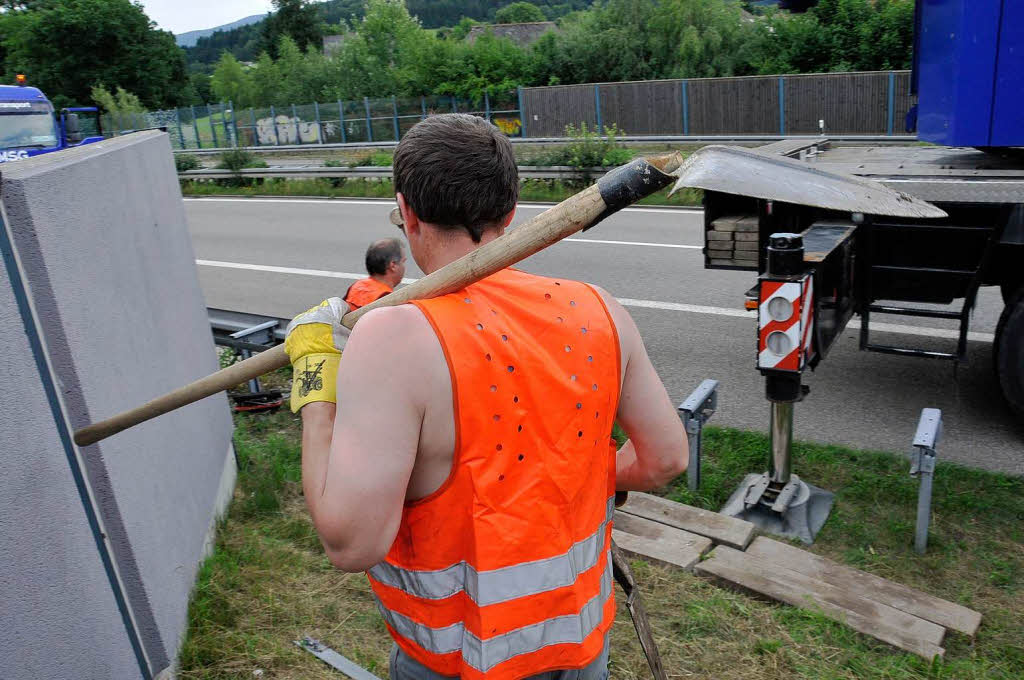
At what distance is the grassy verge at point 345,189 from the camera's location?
49.4 feet

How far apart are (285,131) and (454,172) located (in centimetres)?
3686

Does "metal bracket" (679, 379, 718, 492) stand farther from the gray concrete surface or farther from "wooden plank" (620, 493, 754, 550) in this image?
the gray concrete surface

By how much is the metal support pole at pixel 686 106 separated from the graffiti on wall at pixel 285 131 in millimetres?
15890

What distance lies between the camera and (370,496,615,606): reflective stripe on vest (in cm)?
167

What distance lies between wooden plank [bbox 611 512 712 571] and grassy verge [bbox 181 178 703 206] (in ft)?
32.5

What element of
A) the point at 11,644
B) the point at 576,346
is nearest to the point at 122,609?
the point at 11,644

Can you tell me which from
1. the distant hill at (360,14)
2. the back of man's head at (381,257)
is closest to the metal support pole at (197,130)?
the back of man's head at (381,257)

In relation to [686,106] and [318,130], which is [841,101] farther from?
[318,130]

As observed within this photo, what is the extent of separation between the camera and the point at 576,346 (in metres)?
1.71

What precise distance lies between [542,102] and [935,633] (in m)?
31.3

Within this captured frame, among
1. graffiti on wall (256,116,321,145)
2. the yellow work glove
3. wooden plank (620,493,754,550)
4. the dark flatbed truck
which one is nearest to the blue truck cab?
the dark flatbed truck

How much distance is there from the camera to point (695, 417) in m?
4.46

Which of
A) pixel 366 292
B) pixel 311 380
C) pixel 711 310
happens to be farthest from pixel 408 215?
pixel 711 310

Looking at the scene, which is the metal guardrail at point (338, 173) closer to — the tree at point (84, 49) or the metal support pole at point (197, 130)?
the metal support pole at point (197, 130)
